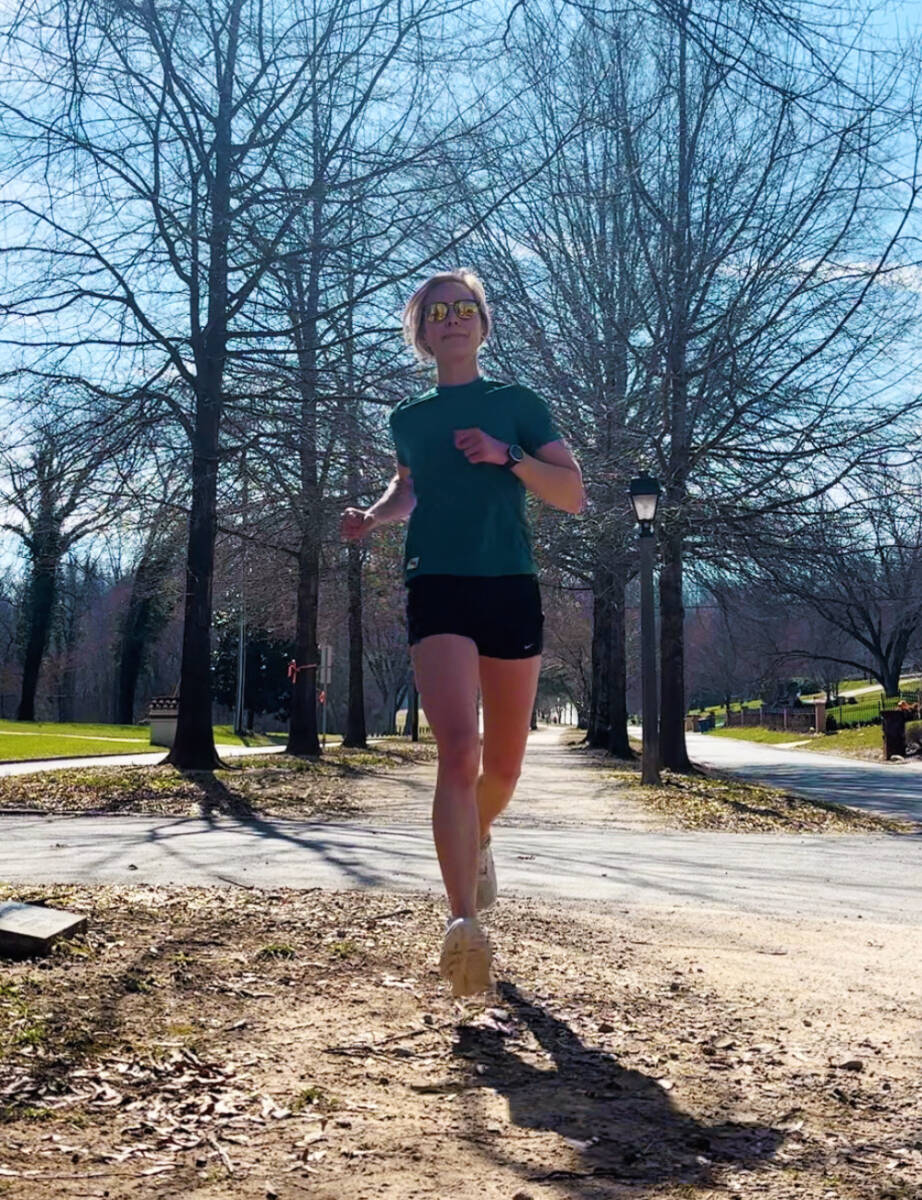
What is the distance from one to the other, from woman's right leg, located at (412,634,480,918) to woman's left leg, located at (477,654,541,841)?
13 centimetres

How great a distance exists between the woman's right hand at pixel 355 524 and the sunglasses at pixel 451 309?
0.60 m

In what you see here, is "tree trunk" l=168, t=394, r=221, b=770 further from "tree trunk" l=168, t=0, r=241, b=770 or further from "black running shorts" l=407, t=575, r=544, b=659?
"black running shorts" l=407, t=575, r=544, b=659

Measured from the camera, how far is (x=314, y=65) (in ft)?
32.7

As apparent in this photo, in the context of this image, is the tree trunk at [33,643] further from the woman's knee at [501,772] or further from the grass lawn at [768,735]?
the woman's knee at [501,772]

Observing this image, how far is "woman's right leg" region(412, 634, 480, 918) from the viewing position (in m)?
3.40

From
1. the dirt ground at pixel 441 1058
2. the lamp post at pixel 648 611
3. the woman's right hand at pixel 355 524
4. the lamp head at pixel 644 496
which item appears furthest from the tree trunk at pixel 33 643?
the woman's right hand at pixel 355 524

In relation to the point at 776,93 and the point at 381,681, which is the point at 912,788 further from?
the point at 381,681

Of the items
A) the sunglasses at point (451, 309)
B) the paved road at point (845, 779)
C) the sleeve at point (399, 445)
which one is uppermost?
the sunglasses at point (451, 309)

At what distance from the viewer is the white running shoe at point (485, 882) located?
150 inches

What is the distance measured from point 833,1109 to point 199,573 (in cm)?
1299

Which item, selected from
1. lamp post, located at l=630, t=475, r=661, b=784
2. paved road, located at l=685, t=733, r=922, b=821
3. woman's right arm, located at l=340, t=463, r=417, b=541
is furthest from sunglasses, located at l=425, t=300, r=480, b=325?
paved road, located at l=685, t=733, r=922, b=821

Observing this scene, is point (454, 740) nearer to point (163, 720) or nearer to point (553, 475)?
point (553, 475)

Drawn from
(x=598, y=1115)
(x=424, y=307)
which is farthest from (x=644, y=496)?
(x=598, y=1115)

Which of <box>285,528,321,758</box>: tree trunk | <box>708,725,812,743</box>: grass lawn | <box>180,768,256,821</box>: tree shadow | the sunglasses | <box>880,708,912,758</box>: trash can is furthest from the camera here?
<box>708,725,812,743</box>: grass lawn
